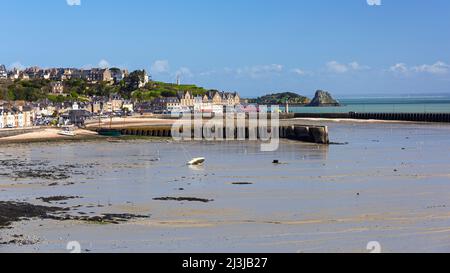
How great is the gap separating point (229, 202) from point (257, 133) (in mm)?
39045

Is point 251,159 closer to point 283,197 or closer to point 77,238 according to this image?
point 283,197

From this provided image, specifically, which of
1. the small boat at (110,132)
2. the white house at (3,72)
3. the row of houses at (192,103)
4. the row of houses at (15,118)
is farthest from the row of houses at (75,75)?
the small boat at (110,132)

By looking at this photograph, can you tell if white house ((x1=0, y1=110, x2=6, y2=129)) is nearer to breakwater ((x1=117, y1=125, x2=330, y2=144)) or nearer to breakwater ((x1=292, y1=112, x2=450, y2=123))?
breakwater ((x1=117, y1=125, x2=330, y2=144))

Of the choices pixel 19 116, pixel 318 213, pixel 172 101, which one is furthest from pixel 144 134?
pixel 172 101

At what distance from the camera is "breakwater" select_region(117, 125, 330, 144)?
2159 inches

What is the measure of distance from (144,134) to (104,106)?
58725mm

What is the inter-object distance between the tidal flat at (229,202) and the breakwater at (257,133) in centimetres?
1094

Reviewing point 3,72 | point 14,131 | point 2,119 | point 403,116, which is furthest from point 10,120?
point 3,72

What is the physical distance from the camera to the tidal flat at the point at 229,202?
59.0 feet

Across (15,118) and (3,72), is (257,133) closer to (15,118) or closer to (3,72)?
(15,118)

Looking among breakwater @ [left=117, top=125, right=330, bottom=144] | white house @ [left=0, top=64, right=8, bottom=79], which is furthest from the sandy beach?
white house @ [left=0, top=64, right=8, bottom=79]

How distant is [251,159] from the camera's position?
134 feet

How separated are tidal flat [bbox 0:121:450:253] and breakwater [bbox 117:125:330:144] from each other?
10938 mm
